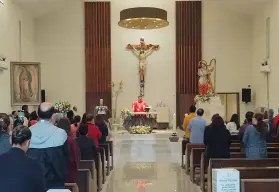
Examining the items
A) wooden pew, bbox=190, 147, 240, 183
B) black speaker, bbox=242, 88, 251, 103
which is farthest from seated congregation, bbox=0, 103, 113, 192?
black speaker, bbox=242, 88, 251, 103

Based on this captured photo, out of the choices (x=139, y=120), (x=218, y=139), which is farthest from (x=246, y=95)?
(x=218, y=139)

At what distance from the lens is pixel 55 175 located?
3.78 meters

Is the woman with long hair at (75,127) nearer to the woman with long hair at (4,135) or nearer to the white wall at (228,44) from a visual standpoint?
the woman with long hair at (4,135)

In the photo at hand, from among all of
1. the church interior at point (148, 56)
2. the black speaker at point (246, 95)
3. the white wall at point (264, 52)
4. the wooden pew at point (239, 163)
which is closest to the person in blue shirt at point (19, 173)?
the wooden pew at point (239, 163)

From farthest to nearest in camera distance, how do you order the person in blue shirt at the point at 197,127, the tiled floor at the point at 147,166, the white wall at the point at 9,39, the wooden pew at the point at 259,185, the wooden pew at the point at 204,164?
the white wall at the point at 9,39 < the person in blue shirt at the point at 197,127 < the tiled floor at the point at 147,166 < the wooden pew at the point at 204,164 < the wooden pew at the point at 259,185

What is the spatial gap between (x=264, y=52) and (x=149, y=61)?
4.74 metres

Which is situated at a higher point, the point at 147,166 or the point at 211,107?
the point at 211,107

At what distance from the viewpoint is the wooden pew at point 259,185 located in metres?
4.17

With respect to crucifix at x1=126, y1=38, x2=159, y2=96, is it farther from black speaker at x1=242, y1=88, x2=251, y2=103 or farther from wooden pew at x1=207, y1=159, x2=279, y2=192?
wooden pew at x1=207, y1=159, x2=279, y2=192

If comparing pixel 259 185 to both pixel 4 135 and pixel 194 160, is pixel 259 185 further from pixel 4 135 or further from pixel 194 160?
pixel 194 160

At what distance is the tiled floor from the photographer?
752 cm

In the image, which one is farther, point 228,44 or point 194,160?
point 228,44

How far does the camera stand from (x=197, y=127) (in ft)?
27.9

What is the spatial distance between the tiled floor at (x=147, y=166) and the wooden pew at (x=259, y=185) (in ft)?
9.90
